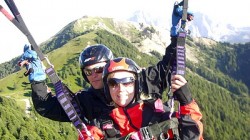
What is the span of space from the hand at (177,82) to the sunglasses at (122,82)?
68cm

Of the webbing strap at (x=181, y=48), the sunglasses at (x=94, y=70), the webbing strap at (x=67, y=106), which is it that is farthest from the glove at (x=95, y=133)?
the sunglasses at (x=94, y=70)

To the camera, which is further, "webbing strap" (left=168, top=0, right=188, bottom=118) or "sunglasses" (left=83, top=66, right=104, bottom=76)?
"sunglasses" (left=83, top=66, right=104, bottom=76)

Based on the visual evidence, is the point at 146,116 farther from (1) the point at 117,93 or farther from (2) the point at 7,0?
(2) the point at 7,0

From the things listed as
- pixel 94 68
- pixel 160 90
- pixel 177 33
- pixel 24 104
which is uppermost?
pixel 177 33

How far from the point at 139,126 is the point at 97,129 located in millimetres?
686

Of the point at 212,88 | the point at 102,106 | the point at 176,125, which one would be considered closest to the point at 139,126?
the point at 176,125

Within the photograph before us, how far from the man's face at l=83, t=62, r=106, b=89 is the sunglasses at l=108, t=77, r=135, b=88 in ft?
4.62

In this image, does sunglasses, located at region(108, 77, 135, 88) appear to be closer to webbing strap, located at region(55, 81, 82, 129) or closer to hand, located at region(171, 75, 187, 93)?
hand, located at region(171, 75, 187, 93)

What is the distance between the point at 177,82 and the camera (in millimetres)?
5293

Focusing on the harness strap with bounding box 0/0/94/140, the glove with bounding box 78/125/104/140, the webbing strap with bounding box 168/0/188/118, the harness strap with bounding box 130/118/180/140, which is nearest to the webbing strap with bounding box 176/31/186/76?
the webbing strap with bounding box 168/0/188/118

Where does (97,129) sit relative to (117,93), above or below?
below

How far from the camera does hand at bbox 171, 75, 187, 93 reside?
528cm

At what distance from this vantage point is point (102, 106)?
6.76 m

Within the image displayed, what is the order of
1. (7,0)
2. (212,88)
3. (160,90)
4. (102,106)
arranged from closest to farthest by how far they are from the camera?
(7,0)
(102,106)
(160,90)
(212,88)
